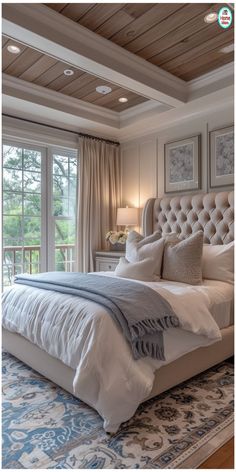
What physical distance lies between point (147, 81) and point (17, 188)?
2.07 meters

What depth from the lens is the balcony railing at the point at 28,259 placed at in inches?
155

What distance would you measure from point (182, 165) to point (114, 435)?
10.2 feet

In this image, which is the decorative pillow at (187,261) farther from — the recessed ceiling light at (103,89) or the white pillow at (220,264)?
the recessed ceiling light at (103,89)

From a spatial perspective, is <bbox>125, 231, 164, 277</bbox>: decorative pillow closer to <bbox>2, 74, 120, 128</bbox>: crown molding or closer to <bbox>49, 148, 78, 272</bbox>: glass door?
<bbox>49, 148, 78, 272</bbox>: glass door

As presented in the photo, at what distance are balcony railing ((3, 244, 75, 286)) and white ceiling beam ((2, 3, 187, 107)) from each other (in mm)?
2313

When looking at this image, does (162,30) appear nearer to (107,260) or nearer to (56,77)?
(56,77)

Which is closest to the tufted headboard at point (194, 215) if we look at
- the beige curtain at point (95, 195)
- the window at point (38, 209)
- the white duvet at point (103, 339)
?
the beige curtain at point (95, 195)

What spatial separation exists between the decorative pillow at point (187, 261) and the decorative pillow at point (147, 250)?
13 centimetres

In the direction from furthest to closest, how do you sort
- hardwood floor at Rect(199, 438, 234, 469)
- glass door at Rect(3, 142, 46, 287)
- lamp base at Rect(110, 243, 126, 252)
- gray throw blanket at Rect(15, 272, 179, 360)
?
1. lamp base at Rect(110, 243, 126, 252)
2. glass door at Rect(3, 142, 46, 287)
3. gray throw blanket at Rect(15, 272, 179, 360)
4. hardwood floor at Rect(199, 438, 234, 469)

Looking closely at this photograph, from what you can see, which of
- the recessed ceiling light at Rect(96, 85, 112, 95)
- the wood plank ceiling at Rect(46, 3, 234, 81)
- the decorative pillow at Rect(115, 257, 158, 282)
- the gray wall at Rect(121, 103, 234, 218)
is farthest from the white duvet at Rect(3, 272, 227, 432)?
the recessed ceiling light at Rect(96, 85, 112, 95)

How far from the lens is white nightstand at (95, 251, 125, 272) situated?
4.09m

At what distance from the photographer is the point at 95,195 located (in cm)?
457

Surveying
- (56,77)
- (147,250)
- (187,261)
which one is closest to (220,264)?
(187,261)

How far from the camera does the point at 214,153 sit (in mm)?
3574
